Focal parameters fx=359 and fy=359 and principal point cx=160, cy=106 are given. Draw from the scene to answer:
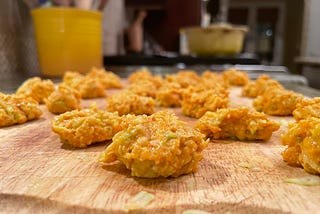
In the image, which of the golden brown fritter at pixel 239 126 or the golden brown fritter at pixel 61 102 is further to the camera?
the golden brown fritter at pixel 61 102

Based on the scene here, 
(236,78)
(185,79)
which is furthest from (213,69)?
(185,79)

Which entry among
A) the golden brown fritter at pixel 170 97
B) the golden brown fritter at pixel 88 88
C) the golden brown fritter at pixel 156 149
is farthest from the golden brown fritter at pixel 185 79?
the golden brown fritter at pixel 156 149

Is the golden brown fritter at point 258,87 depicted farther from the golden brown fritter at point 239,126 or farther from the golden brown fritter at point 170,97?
the golden brown fritter at point 239,126

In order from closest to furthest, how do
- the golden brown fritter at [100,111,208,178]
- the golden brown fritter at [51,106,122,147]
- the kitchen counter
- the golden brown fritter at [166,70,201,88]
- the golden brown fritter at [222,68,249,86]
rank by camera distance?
the golden brown fritter at [100,111,208,178]
the golden brown fritter at [51,106,122,147]
the golden brown fritter at [166,70,201,88]
the kitchen counter
the golden brown fritter at [222,68,249,86]

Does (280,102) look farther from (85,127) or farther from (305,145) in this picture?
(85,127)

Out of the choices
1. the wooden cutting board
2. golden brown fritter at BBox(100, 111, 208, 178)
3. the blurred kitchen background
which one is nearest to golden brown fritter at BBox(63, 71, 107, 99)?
the blurred kitchen background

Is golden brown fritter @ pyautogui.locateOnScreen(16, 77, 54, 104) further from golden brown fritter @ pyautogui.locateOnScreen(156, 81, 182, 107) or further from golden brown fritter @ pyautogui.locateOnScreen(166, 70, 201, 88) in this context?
golden brown fritter @ pyautogui.locateOnScreen(166, 70, 201, 88)
